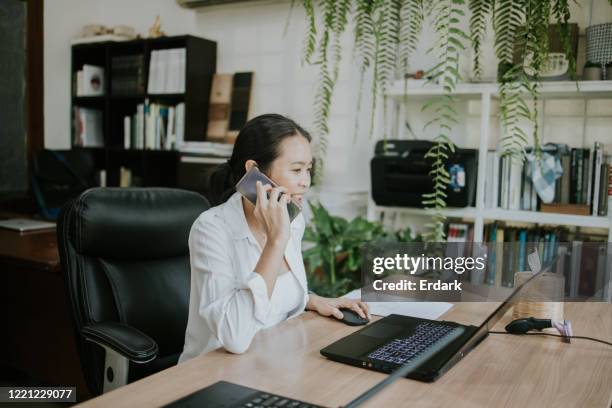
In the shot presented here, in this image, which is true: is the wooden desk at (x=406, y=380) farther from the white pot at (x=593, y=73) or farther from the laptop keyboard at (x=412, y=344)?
the white pot at (x=593, y=73)

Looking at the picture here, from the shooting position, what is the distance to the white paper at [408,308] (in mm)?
1459

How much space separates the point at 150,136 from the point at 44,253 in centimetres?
168

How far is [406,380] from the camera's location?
1040mm

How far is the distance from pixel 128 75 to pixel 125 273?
8.51 feet

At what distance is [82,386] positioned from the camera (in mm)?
2340

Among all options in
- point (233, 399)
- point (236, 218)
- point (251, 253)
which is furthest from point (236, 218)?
point (233, 399)

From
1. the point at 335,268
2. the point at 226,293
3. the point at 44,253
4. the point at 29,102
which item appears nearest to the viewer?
the point at 226,293

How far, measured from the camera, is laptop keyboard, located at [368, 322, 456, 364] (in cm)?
112

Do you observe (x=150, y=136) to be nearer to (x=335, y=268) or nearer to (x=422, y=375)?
(x=335, y=268)

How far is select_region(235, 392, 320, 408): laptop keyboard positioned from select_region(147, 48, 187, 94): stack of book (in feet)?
9.81

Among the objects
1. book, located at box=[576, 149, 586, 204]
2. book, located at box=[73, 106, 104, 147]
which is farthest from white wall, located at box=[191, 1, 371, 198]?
book, located at box=[576, 149, 586, 204]

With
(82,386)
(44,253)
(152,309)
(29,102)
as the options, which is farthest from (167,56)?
(152,309)

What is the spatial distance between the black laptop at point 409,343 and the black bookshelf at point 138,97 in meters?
2.63

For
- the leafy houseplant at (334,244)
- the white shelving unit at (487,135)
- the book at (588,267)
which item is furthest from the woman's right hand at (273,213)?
the white shelving unit at (487,135)
